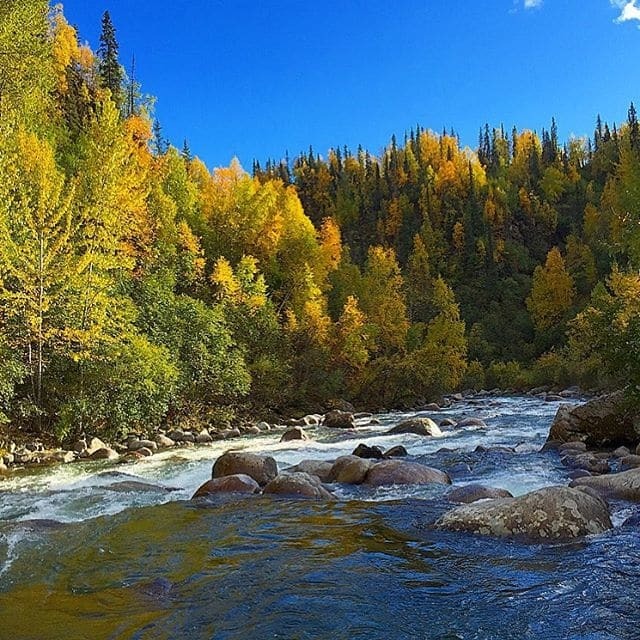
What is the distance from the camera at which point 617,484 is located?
290 inches

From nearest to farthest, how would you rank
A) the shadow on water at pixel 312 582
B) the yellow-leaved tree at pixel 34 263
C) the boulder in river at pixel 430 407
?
the shadow on water at pixel 312 582
the yellow-leaved tree at pixel 34 263
the boulder in river at pixel 430 407

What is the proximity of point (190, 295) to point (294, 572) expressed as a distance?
20.7 m

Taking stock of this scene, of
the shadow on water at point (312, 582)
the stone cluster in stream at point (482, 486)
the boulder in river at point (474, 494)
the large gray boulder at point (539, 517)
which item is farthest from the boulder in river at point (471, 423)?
the large gray boulder at point (539, 517)

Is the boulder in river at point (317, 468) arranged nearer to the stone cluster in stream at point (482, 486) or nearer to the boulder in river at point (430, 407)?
the stone cluster in stream at point (482, 486)

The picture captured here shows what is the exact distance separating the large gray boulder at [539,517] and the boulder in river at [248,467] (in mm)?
3659

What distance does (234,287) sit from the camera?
24047mm

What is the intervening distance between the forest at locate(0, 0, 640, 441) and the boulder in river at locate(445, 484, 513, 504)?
194 inches

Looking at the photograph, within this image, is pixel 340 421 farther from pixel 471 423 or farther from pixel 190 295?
pixel 190 295

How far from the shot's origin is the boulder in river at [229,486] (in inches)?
335

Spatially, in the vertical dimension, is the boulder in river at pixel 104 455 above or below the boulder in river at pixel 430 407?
above

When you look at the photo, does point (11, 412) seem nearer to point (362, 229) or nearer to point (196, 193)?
point (196, 193)

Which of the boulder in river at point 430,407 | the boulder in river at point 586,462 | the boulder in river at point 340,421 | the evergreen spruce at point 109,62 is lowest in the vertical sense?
the boulder in river at point 430,407

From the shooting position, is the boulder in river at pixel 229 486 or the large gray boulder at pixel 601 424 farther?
the large gray boulder at pixel 601 424

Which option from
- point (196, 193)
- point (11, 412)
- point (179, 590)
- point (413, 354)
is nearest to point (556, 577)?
point (179, 590)
